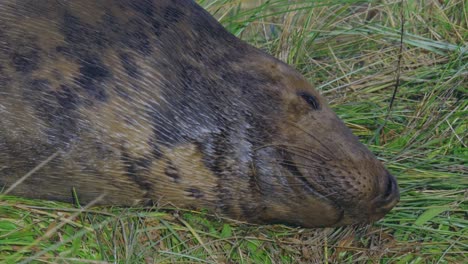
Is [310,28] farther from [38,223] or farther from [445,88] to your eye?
[38,223]

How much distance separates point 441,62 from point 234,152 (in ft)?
5.96

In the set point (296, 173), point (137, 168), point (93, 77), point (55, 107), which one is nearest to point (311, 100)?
point (296, 173)

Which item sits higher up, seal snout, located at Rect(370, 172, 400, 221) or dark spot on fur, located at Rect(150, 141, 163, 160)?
seal snout, located at Rect(370, 172, 400, 221)

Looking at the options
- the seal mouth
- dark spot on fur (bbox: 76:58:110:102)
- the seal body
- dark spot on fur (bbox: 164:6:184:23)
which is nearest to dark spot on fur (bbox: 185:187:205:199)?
the seal body

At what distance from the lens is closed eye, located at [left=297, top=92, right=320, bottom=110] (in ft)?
13.7

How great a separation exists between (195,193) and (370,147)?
113 cm

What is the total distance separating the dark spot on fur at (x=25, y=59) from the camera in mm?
3744

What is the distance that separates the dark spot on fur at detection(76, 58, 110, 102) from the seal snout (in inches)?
48.0

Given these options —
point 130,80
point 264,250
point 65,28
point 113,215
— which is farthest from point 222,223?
point 65,28

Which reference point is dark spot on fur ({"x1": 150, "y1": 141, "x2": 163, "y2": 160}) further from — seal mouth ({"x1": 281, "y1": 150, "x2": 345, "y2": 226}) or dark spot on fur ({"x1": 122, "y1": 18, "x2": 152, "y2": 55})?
seal mouth ({"x1": 281, "y1": 150, "x2": 345, "y2": 226})

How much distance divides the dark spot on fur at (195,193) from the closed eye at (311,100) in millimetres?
638

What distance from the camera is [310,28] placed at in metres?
5.42

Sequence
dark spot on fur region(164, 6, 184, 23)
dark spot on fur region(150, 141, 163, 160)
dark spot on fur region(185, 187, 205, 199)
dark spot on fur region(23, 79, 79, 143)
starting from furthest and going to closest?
dark spot on fur region(164, 6, 184, 23)
dark spot on fur region(185, 187, 205, 199)
dark spot on fur region(150, 141, 163, 160)
dark spot on fur region(23, 79, 79, 143)

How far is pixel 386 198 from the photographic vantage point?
4031mm
